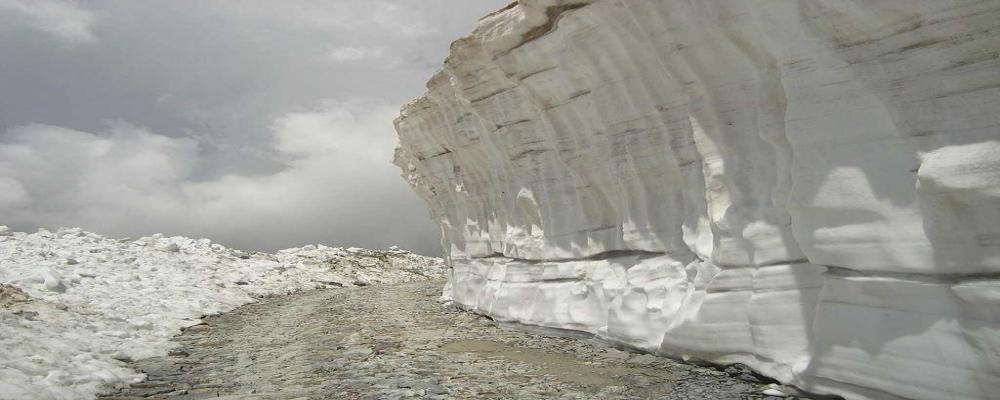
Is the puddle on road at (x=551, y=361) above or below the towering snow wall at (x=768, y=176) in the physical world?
below

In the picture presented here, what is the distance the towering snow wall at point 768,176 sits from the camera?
3.92 m

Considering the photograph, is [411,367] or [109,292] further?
[109,292]

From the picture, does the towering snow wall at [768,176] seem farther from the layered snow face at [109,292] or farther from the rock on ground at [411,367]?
the layered snow face at [109,292]

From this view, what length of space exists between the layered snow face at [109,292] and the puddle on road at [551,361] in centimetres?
414

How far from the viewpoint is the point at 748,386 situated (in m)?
5.41

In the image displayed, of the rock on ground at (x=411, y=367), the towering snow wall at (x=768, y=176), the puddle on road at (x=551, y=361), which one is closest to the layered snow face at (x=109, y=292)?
the rock on ground at (x=411, y=367)

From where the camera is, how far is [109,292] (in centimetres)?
1407

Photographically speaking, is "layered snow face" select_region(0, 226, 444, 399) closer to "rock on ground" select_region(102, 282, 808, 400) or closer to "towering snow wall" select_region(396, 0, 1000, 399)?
"rock on ground" select_region(102, 282, 808, 400)

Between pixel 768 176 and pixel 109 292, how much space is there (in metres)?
14.6

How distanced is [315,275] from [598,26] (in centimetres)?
2231

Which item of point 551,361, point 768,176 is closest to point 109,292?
point 551,361

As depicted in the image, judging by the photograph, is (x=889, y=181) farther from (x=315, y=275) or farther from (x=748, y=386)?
(x=315, y=275)

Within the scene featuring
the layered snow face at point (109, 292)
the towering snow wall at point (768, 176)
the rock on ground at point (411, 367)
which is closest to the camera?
the towering snow wall at point (768, 176)

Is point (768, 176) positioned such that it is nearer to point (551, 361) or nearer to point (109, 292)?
point (551, 361)
